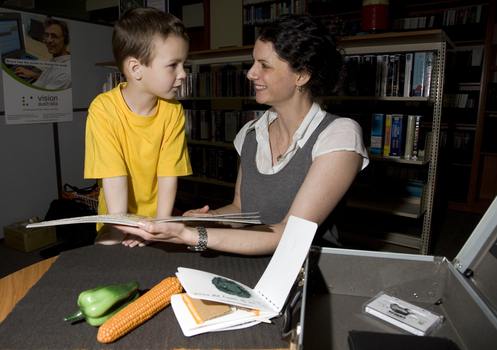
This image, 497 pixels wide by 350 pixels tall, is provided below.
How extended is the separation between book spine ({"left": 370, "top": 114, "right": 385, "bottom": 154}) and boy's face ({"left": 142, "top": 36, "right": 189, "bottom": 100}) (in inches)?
76.0

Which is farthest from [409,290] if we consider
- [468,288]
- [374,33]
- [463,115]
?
[463,115]

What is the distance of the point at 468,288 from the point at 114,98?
109cm

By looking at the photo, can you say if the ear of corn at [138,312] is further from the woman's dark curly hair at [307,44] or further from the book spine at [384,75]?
the book spine at [384,75]

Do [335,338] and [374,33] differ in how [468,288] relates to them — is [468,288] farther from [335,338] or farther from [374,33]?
[374,33]

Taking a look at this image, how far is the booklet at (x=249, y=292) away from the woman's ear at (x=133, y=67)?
0.71 m

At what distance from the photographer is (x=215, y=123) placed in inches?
138

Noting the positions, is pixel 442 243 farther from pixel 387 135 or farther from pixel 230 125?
pixel 230 125

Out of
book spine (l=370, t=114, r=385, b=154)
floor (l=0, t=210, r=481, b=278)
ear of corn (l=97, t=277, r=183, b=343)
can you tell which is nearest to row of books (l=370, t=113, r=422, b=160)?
book spine (l=370, t=114, r=385, b=154)

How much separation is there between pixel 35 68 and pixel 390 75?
3.01 metres

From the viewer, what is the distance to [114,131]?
115 centimetres

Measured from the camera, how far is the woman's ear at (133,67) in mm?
1136

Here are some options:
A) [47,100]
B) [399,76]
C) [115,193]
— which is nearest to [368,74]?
[399,76]

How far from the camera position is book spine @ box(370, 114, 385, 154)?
2.70m

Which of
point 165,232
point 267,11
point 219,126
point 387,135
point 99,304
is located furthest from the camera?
point 267,11
